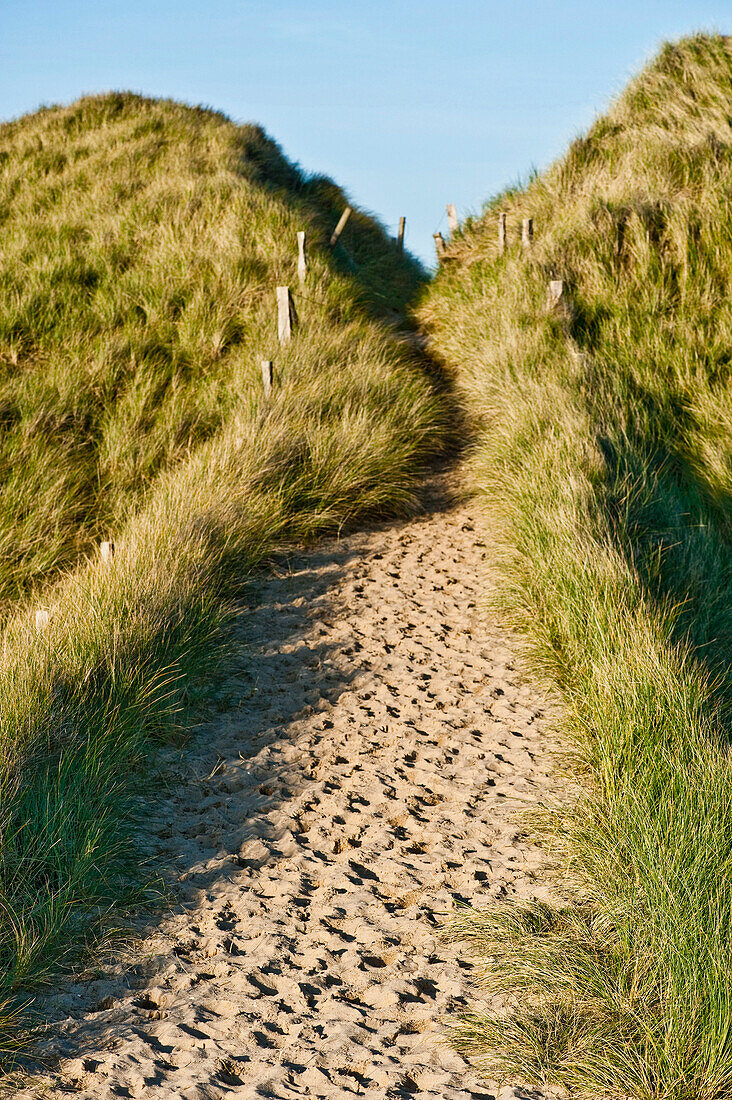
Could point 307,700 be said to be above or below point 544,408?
below

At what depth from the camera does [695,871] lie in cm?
292

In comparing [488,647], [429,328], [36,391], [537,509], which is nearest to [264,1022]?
[488,647]

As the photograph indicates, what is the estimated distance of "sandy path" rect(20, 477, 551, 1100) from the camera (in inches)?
105

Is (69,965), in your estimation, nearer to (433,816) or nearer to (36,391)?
(433,816)

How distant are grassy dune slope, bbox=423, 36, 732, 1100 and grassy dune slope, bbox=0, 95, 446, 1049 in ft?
4.34

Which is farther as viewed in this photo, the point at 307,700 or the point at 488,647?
the point at 488,647

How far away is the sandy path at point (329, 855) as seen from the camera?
8.77 ft

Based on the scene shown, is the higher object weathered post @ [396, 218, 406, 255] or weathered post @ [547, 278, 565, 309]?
weathered post @ [396, 218, 406, 255]

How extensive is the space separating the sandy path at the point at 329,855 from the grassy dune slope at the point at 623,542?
27 centimetres

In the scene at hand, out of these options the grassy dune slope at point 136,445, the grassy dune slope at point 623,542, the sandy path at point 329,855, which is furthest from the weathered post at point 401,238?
the sandy path at point 329,855

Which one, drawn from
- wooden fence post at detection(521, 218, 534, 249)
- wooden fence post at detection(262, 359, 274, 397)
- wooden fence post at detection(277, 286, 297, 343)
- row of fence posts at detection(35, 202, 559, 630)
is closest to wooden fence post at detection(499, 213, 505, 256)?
row of fence posts at detection(35, 202, 559, 630)

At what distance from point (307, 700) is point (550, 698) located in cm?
134

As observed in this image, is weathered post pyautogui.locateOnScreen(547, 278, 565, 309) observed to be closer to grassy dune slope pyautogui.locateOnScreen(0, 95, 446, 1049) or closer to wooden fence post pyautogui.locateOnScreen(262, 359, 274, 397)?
grassy dune slope pyautogui.locateOnScreen(0, 95, 446, 1049)

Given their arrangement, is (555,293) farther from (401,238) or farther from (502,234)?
(401,238)
